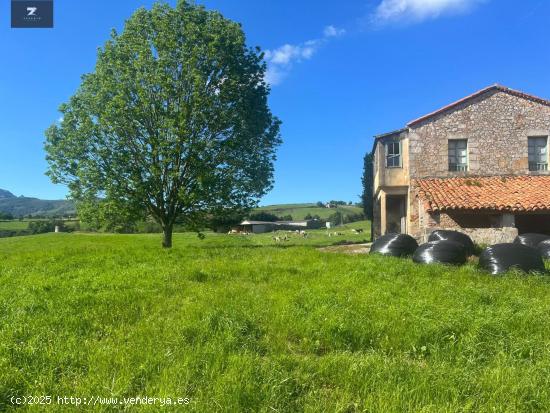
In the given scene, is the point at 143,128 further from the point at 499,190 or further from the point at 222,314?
the point at 499,190

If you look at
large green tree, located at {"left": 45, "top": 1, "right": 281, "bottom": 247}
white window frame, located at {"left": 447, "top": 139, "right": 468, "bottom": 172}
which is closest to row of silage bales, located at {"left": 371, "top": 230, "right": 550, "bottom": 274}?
white window frame, located at {"left": 447, "top": 139, "right": 468, "bottom": 172}

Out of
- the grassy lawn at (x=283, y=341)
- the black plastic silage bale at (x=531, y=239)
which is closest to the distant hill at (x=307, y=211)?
the black plastic silage bale at (x=531, y=239)

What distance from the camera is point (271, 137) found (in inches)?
885

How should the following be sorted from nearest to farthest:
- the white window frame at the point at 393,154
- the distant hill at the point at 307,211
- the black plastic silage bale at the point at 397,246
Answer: the black plastic silage bale at the point at 397,246 → the white window frame at the point at 393,154 → the distant hill at the point at 307,211

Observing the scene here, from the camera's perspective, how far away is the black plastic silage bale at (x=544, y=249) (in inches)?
472

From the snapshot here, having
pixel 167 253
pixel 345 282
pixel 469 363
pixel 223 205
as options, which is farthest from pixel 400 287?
pixel 223 205

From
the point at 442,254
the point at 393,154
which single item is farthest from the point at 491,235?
the point at 393,154

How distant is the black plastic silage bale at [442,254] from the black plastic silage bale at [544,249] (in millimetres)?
2947

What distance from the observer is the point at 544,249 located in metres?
12.2

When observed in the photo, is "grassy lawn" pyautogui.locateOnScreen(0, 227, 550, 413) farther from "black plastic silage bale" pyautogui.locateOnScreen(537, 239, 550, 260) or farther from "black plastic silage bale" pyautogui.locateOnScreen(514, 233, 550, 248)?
"black plastic silage bale" pyautogui.locateOnScreen(514, 233, 550, 248)

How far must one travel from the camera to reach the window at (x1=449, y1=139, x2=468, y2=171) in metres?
19.1

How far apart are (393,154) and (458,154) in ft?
11.0

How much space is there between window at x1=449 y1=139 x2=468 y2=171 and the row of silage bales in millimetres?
6293

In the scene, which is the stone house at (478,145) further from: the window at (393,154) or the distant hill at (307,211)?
the distant hill at (307,211)
